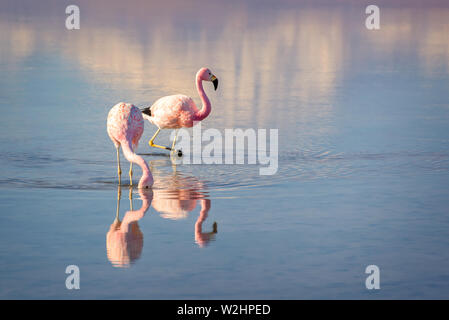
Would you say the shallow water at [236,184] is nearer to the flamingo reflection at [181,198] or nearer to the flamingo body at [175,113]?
the flamingo reflection at [181,198]

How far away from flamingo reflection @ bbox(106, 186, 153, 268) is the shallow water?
24 mm

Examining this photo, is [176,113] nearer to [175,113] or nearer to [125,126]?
[175,113]

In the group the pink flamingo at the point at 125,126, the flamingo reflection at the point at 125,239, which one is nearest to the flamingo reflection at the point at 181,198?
the flamingo reflection at the point at 125,239

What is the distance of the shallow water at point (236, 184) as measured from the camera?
5621 millimetres

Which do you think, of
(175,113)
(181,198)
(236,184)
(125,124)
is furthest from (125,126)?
(175,113)

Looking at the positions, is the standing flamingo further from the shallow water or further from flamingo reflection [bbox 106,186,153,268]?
flamingo reflection [bbox 106,186,153,268]

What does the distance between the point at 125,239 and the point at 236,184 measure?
2300 millimetres

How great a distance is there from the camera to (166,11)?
115 ft

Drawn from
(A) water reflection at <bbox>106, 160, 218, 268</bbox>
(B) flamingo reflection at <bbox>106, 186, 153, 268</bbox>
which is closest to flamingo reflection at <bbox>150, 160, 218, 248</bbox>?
(A) water reflection at <bbox>106, 160, 218, 268</bbox>

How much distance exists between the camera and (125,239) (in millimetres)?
6398

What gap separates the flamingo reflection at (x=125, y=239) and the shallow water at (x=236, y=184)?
0.02m
